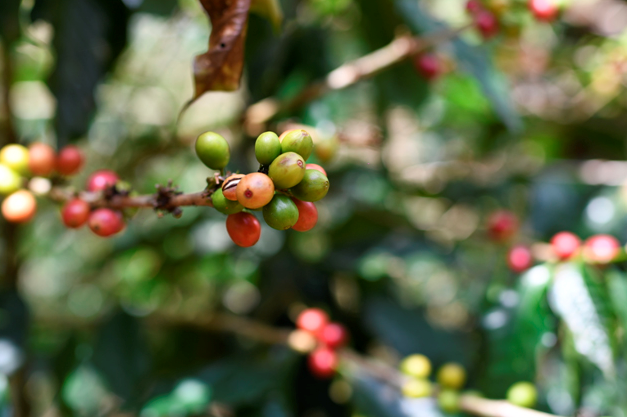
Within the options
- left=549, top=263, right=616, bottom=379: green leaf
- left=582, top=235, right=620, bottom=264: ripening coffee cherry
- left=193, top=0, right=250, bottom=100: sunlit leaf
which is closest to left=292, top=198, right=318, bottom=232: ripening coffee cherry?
left=193, top=0, right=250, bottom=100: sunlit leaf

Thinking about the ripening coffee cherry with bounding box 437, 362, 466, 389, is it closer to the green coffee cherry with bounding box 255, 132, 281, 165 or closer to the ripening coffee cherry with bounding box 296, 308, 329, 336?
the ripening coffee cherry with bounding box 296, 308, 329, 336

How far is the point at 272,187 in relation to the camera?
1.22 feet

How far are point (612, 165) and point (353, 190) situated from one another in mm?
724

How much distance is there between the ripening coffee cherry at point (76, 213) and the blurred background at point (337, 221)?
126 mm

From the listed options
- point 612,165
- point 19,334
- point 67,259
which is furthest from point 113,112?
point 612,165

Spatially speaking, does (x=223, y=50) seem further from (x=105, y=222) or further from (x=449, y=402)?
(x=449, y=402)

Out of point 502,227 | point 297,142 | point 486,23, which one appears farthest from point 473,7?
point 297,142

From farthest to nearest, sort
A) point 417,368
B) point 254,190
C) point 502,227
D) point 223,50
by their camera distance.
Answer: point 502,227 < point 417,368 < point 223,50 < point 254,190

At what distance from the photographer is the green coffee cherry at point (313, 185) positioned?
0.39 m

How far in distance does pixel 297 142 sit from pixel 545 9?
0.64 m

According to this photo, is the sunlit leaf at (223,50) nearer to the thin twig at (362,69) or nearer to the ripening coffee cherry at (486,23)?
the thin twig at (362,69)

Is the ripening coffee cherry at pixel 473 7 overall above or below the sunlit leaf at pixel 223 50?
above

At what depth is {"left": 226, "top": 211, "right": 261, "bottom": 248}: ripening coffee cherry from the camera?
42 cm

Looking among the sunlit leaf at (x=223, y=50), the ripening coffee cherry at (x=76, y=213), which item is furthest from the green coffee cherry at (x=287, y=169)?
the ripening coffee cherry at (x=76, y=213)
